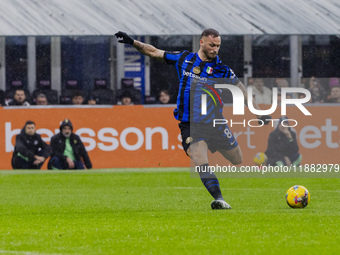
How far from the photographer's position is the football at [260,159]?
18.9 metres

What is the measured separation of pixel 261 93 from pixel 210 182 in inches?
423

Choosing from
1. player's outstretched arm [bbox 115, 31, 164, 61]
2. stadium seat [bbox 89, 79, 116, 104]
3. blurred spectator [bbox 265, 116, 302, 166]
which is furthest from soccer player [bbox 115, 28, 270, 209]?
stadium seat [bbox 89, 79, 116, 104]

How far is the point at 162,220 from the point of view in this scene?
8359 millimetres

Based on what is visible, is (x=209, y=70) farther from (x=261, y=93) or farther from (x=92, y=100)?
(x=92, y=100)

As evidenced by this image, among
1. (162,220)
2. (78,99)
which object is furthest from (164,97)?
(162,220)

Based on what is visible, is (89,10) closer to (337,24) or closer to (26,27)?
(26,27)

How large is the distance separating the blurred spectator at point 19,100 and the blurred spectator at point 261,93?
17.2ft

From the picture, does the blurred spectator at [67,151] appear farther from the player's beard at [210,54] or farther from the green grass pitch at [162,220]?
the player's beard at [210,54]

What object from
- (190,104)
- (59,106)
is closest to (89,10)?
(59,106)

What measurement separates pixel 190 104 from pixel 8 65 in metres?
14.4

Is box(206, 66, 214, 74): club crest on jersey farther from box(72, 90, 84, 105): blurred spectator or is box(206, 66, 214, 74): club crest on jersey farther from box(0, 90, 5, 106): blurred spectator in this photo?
box(0, 90, 5, 106): blurred spectator

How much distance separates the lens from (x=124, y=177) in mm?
16719

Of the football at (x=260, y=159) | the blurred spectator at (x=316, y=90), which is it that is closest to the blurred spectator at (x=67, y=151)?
the football at (x=260, y=159)

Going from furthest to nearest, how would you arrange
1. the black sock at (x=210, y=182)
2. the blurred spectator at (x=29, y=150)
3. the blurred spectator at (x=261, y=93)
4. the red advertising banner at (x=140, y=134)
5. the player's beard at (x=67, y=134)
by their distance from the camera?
the blurred spectator at (x=261, y=93), the red advertising banner at (x=140, y=134), the player's beard at (x=67, y=134), the blurred spectator at (x=29, y=150), the black sock at (x=210, y=182)
